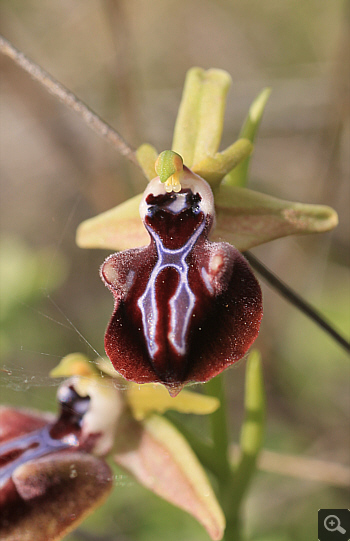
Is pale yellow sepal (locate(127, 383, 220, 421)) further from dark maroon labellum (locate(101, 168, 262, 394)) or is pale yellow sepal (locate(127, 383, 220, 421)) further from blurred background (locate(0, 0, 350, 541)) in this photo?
blurred background (locate(0, 0, 350, 541))

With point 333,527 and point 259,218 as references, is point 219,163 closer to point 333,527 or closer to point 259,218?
point 259,218

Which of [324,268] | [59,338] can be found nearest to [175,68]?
[324,268]

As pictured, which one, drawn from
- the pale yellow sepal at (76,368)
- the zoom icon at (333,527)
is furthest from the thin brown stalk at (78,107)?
the zoom icon at (333,527)

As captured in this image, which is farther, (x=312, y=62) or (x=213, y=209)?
(x=312, y=62)

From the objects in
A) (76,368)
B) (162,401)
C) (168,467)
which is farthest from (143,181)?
(168,467)

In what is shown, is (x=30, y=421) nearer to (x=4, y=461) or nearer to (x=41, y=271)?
(x=4, y=461)
